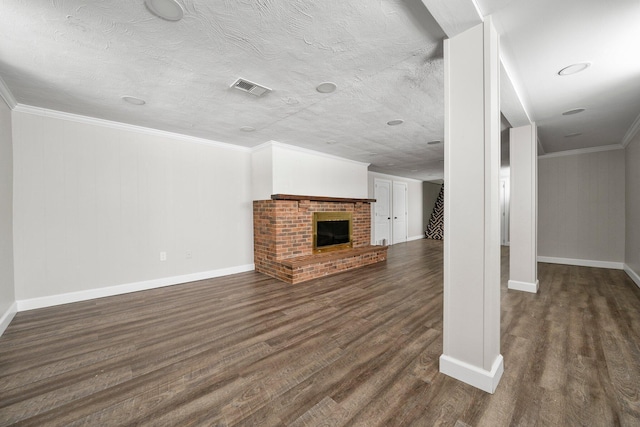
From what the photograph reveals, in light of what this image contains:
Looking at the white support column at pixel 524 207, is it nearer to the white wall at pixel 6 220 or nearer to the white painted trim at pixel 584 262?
the white painted trim at pixel 584 262

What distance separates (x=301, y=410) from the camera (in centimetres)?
140

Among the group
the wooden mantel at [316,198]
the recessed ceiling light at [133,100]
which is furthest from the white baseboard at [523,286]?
the recessed ceiling light at [133,100]

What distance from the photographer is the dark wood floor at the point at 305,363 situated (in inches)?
54.6

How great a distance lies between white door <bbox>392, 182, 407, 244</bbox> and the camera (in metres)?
8.24

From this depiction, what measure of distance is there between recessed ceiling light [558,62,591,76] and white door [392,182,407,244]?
6.10 metres

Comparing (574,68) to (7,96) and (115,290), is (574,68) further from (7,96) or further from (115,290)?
(115,290)

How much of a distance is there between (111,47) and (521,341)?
391 cm

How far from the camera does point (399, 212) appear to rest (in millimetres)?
8445

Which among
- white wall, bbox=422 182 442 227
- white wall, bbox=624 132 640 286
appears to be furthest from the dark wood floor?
white wall, bbox=422 182 442 227

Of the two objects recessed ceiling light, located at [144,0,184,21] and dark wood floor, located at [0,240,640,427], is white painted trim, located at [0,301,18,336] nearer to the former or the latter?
dark wood floor, located at [0,240,640,427]

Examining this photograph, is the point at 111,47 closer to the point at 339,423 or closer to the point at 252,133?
the point at 252,133

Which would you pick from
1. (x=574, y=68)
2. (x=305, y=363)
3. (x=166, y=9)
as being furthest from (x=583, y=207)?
(x=166, y=9)

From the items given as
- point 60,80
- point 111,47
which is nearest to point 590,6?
point 111,47

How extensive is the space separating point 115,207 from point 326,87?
3.14 meters
